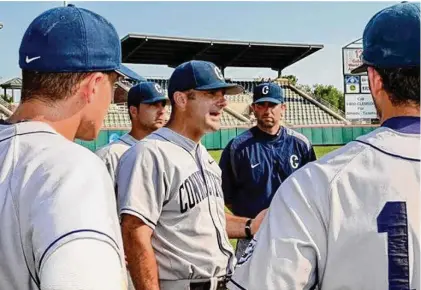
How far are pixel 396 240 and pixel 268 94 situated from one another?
351 cm

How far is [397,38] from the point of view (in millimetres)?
1386

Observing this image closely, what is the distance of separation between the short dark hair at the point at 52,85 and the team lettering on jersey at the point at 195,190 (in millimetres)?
1384

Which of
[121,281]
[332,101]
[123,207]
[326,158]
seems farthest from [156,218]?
[332,101]

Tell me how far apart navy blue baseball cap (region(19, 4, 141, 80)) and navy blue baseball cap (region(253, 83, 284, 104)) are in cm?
340

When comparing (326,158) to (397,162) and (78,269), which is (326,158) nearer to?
(397,162)

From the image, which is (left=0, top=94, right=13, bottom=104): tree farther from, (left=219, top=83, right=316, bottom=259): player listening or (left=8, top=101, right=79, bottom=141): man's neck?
(left=8, top=101, right=79, bottom=141): man's neck

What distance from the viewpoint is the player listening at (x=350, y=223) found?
4.26ft

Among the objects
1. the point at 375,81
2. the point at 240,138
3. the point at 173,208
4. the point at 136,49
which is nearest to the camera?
the point at 375,81

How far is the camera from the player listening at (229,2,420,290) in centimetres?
130

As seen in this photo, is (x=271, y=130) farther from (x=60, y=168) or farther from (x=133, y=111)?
(x=60, y=168)

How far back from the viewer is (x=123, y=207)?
8.39 ft

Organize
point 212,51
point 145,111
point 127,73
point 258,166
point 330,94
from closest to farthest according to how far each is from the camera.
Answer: point 127,73, point 258,166, point 145,111, point 212,51, point 330,94

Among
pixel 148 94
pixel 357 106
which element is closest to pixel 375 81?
pixel 148 94

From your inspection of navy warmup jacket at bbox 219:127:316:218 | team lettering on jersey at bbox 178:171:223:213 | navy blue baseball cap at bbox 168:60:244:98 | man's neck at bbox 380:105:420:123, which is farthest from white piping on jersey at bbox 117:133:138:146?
man's neck at bbox 380:105:420:123
